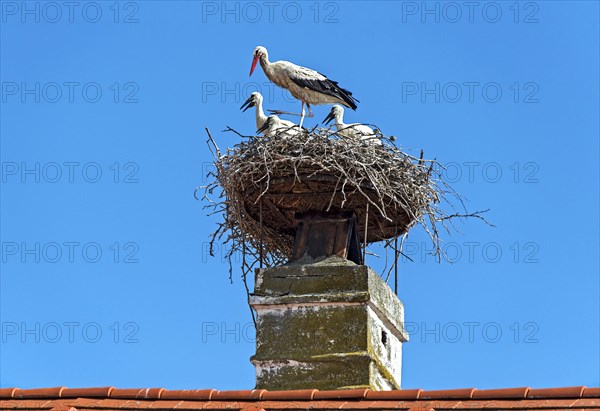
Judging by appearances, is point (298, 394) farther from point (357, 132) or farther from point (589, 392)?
point (357, 132)

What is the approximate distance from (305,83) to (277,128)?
5.50ft

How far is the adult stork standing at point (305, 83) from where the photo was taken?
13.3 m

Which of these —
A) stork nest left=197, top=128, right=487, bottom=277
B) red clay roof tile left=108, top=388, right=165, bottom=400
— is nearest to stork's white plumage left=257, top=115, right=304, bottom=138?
stork nest left=197, top=128, right=487, bottom=277

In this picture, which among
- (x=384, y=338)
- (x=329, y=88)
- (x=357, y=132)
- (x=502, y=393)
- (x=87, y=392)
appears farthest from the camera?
(x=329, y=88)

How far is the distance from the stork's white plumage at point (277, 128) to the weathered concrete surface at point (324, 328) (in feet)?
5.45

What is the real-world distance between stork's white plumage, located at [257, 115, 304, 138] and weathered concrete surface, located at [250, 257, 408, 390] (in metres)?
1.66

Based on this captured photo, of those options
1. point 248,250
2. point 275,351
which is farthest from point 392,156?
point 275,351

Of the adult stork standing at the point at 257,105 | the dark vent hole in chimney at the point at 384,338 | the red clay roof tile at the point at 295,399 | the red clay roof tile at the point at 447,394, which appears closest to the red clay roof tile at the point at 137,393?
the red clay roof tile at the point at 295,399

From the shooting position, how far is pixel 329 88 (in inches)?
523

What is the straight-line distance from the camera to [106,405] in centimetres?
745

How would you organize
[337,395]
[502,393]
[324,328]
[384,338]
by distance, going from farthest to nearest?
1. [384,338]
2. [324,328]
3. [337,395]
4. [502,393]

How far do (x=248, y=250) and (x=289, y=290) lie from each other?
62.6 inches

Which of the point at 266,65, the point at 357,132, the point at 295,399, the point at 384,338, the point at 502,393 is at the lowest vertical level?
the point at 384,338

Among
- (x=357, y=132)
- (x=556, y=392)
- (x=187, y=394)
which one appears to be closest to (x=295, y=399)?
(x=187, y=394)
